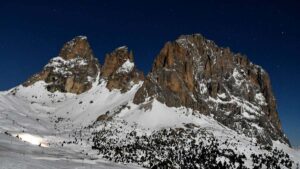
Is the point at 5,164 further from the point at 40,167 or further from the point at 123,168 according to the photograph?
the point at 123,168

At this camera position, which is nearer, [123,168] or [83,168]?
[83,168]

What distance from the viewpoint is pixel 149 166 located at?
199m

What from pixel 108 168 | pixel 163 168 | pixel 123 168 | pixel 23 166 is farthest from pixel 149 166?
pixel 23 166

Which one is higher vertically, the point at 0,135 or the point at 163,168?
the point at 0,135

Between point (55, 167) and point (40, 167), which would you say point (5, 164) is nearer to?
point (40, 167)

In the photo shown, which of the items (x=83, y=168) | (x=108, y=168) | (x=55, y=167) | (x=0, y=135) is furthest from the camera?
(x=0, y=135)

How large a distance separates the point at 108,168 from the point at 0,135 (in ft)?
199


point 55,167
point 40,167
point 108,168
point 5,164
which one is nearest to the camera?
point 5,164

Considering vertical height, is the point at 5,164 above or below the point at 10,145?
below

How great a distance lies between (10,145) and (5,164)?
196 feet

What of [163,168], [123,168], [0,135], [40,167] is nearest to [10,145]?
[0,135]

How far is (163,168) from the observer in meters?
199

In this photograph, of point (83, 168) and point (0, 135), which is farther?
point (0, 135)

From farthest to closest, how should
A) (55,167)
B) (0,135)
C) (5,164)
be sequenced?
(0,135)
(55,167)
(5,164)
